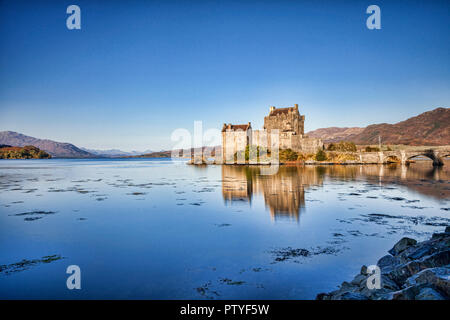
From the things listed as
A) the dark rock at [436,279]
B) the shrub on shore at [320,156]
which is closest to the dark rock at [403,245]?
the dark rock at [436,279]

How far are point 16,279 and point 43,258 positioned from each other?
169cm

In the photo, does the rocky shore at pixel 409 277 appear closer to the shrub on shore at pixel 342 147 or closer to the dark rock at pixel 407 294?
the dark rock at pixel 407 294

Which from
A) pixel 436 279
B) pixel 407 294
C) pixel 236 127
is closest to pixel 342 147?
pixel 236 127

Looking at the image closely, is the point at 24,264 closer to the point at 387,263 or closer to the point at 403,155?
the point at 387,263

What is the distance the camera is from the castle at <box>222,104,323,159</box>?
79.7 m

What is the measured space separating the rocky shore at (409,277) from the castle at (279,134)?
72.0m

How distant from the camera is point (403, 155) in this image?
3012 inches

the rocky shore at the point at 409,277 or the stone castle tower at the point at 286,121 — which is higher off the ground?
the stone castle tower at the point at 286,121

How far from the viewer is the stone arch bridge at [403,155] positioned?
221ft

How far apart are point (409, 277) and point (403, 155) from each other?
277 ft

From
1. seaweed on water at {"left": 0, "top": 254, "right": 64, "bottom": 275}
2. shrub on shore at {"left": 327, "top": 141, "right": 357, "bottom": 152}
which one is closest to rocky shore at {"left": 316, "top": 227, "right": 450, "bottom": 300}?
seaweed on water at {"left": 0, "top": 254, "right": 64, "bottom": 275}
